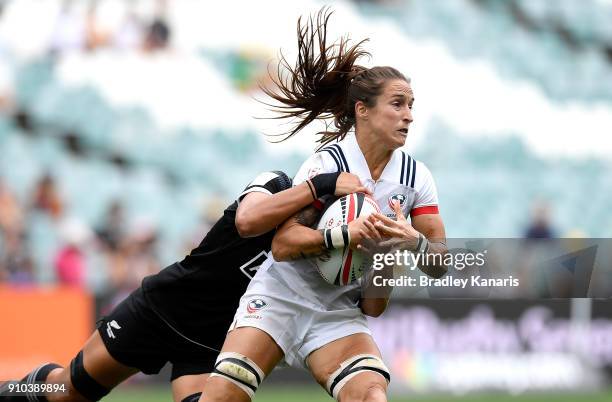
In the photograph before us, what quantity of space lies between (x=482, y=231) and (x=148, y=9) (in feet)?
18.6

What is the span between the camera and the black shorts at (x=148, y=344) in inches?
263

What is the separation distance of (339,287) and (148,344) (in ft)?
4.81

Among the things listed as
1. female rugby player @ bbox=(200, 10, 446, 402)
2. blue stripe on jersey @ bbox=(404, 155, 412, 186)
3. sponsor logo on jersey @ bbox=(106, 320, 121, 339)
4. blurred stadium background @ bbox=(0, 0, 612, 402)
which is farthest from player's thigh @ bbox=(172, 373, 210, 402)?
blurred stadium background @ bbox=(0, 0, 612, 402)

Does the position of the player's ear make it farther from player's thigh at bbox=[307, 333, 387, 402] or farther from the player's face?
player's thigh at bbox=[307, 333, 387, 402]

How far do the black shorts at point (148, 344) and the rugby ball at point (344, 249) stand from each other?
4.48 feet

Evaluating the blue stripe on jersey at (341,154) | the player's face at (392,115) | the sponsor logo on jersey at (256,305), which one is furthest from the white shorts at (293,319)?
the player's face at (392,115)

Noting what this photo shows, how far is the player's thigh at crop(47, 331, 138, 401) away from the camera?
6734 millimetres

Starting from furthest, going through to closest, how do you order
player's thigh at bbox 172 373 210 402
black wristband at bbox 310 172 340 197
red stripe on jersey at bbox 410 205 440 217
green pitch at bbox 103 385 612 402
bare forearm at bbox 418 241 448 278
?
green pitch at bbox 103 385 612 402, player's thigh at bbox 172 373 210 402, red stripe on jersey at bbox 410 205 440 217, bare forearm at bbox 418 241 448 278, black wristband at bbox 310 172 340 197

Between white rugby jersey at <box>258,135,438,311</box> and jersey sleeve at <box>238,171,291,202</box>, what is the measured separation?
115 mm

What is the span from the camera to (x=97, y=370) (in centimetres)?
674

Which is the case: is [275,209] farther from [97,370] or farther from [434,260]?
[97,370]

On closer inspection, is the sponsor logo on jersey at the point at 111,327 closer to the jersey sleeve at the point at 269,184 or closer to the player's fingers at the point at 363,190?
the jersey sleeve at the point at 269,184

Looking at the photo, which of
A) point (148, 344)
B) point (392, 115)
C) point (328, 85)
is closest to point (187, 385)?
point (148, 344)

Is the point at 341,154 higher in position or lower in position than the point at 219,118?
lower
